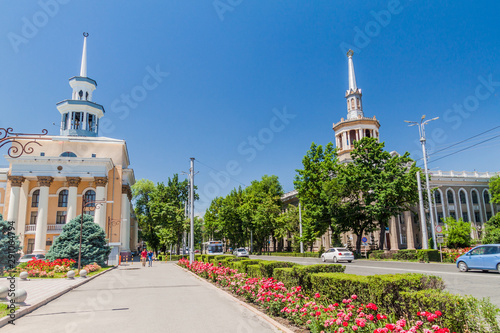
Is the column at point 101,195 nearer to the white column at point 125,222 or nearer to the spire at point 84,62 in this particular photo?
the white column at point 125,222

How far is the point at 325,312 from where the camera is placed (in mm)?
7281

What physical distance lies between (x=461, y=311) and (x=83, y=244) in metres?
28.9

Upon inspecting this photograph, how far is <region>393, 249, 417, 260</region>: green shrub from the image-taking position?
3152cm

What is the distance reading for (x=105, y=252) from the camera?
3073 centimetres

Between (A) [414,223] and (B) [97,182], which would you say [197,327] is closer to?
(B) [97,182]

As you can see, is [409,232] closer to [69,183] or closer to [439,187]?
[439,187]

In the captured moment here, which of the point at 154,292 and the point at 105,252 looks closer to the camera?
the point at 154,292

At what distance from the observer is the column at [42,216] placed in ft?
129

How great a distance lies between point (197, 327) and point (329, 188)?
36080mm

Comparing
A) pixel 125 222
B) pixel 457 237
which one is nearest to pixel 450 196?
pixel 457 237

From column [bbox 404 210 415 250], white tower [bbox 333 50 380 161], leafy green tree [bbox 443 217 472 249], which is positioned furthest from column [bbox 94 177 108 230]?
column [bbox 404 210 415 250]

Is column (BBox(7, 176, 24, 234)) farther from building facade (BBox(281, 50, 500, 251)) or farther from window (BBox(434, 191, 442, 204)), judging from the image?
window (BBox(434, 191, 442, 204))

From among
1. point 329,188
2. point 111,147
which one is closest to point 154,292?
point 329,188

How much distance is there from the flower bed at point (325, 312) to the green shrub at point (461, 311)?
0.18 metres
